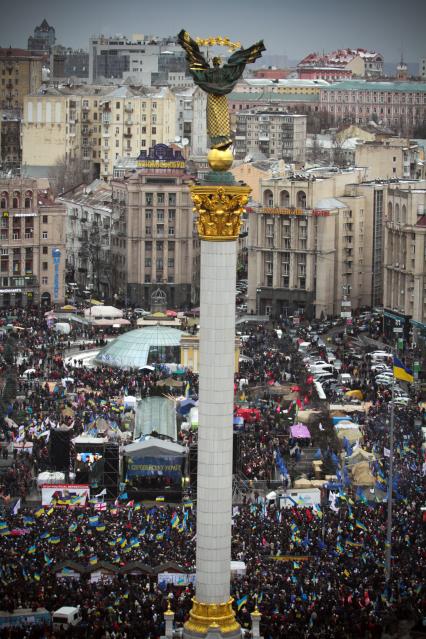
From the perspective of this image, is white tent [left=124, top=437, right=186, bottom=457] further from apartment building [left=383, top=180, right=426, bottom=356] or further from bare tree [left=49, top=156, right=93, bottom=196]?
bare tree [left=49, top=156, right=93, bottom=196]

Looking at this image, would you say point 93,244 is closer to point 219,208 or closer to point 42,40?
point 219,208

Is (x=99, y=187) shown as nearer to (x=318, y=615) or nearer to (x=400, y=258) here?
(x=400, y=258)

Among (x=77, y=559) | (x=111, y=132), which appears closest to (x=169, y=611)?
(x=77, y=559)

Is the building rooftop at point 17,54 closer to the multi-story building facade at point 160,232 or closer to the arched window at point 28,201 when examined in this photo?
the multi-story building facade at point 160,232

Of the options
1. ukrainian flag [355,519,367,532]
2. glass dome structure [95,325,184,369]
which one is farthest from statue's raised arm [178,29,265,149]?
glass dome structure [95,325,184,369]

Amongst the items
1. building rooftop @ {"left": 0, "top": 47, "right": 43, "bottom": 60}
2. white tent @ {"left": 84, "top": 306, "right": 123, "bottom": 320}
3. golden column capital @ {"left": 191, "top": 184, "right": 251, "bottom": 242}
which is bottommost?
white tent @ {"left": 84, "top": 306, "right": 123, "bottom": 320}

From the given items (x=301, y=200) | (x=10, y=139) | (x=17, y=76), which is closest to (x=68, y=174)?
(x=10, y=139)
